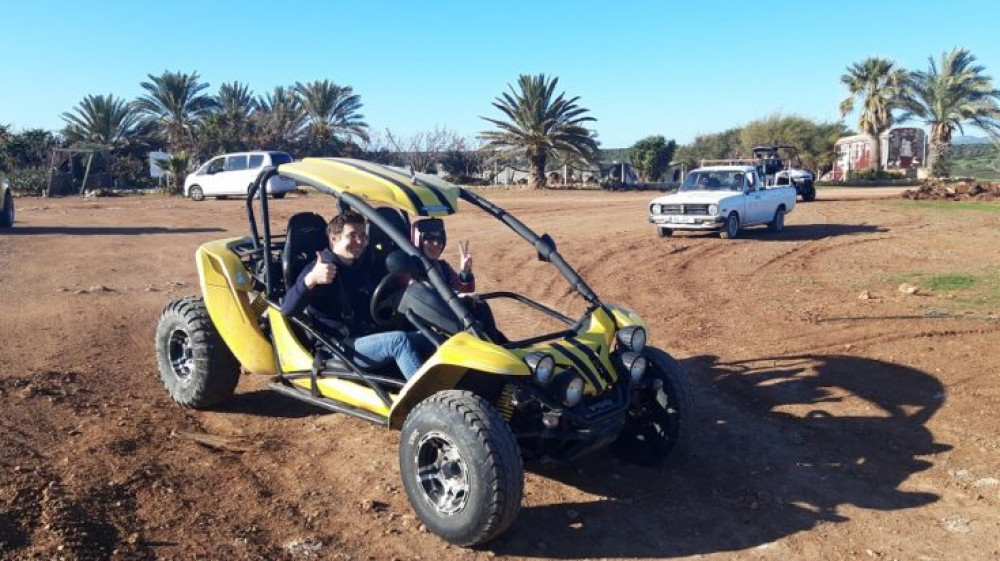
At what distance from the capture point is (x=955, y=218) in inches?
854

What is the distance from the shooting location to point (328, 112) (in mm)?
51406

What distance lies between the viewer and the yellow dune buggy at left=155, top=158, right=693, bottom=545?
4188mm

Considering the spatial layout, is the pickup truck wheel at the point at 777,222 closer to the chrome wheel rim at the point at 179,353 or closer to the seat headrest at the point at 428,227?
the seat headrest at the point at 428,227

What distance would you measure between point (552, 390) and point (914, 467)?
96.5 inches

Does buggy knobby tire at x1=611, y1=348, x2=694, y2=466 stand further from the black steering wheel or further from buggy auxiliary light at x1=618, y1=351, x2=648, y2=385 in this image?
the black steering wheel

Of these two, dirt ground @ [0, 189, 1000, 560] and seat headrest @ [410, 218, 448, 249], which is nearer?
dirt ground @ [0, 189, 1000, 560]

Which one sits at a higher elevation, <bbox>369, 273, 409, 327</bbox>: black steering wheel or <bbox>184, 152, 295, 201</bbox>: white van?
<bbox>184, 152, 295, 201</bbox>: white van

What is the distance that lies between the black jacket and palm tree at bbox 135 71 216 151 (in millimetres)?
44908

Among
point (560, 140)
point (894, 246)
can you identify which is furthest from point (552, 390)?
point (560, 140)

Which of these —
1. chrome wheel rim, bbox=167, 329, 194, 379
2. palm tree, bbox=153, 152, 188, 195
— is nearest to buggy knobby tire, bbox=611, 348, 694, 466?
chrome wheel rim, bbox=167, 329, 194, 379

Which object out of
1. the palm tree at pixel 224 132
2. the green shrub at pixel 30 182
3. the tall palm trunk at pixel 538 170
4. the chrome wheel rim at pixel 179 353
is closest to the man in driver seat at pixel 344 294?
the chrome wheel rim at pixel 179 353

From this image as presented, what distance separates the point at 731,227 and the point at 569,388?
14627 mm

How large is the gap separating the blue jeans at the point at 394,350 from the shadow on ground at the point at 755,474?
101 cm

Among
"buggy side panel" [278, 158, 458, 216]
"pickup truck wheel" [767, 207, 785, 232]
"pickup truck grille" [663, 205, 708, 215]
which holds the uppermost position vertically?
"buggy side panel" [278, 158, 458, 216]
